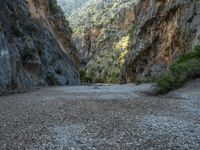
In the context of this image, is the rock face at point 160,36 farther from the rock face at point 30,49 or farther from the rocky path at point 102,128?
the rocky path at point 102,128

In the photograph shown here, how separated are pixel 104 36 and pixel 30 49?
93.2 meters

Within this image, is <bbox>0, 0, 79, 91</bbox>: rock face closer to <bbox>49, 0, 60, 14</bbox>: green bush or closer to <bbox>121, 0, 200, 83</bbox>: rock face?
<bbox>49, 0, 60, 14</bbox>: green bush

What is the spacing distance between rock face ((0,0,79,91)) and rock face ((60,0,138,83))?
151 ft

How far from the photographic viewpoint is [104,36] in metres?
126

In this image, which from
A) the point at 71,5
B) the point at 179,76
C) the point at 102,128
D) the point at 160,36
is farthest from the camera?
the point at 71,5

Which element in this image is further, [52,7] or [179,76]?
[52,7]

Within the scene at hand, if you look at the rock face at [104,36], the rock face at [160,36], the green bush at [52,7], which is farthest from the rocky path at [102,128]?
the rock face at [104,36]

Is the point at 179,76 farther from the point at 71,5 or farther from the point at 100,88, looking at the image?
the point at 71,5

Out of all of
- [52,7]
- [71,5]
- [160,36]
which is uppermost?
[71,5]

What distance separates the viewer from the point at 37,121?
1028cm

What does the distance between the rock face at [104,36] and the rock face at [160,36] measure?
3329cm

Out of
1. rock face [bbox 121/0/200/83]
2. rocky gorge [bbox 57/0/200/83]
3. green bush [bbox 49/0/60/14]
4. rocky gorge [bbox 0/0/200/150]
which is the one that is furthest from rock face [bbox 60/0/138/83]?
green bush [bbox 49/0/60/14]

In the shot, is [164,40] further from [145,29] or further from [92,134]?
[92,134]

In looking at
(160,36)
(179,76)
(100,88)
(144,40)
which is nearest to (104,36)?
(144,40)
